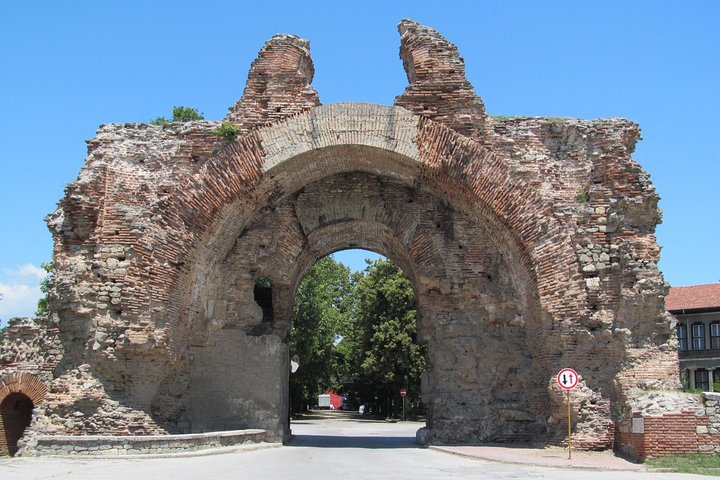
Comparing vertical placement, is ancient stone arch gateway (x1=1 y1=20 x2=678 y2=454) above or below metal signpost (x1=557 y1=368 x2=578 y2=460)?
above

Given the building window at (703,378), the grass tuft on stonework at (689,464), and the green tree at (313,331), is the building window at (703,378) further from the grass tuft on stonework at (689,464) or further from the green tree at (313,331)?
the grass tuft on stonework at (689,464)

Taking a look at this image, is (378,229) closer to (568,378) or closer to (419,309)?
(419,309)

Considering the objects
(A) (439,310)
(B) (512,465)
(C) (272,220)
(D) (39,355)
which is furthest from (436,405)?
(D) (39,355)

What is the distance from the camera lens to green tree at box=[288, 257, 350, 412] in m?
31.3

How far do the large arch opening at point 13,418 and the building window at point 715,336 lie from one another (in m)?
34.3

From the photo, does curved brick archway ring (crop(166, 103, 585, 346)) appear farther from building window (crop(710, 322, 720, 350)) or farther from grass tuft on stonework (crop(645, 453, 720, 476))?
building window (crop(710, 322, 720, 350))

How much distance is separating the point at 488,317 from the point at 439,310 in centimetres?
101

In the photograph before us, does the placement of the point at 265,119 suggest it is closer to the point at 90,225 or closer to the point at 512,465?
the point at 90,225

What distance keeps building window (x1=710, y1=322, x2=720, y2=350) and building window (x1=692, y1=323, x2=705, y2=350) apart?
40 centimetres

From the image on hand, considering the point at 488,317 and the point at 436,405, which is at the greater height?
the point at 488,317

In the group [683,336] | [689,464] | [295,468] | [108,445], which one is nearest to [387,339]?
[683,336]

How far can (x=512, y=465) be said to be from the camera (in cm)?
1084

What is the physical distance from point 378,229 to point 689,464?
7835 mm

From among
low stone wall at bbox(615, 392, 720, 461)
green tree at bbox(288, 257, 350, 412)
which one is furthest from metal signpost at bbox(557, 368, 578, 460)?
green tree at bbox(288, 257, 350, 412)
